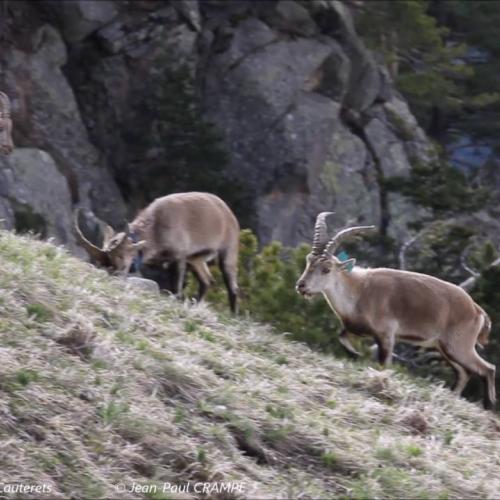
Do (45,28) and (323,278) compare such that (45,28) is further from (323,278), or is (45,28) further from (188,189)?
(323,278)

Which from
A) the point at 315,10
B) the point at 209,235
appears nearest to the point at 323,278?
the point at 209,235

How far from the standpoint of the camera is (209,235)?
14359 millimetres

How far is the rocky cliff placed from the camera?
1161 inches

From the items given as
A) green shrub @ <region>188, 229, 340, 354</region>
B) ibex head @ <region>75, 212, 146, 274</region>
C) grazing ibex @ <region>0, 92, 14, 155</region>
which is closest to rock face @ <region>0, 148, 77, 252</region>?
green shrub @ <region>188, 229, 340, 354</region>

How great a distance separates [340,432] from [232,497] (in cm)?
131

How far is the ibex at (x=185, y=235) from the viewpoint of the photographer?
553 inches

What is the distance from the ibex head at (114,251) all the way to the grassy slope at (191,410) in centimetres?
287

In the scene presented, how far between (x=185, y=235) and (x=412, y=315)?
3331mm

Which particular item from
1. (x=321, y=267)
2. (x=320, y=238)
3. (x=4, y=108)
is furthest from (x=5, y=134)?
(x=321, y=267)

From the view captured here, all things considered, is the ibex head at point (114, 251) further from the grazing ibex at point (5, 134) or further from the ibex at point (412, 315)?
the ibex at point (412, 315)

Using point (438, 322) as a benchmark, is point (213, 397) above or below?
above

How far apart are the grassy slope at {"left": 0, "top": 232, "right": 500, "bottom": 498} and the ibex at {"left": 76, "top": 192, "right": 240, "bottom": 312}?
3741 millimetres

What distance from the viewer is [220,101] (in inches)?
1260

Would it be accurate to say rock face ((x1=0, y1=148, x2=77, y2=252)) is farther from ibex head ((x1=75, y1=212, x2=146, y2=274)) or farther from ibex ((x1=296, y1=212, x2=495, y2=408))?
ibex ((x1=296, y1=212, x2=495, y2=408))
